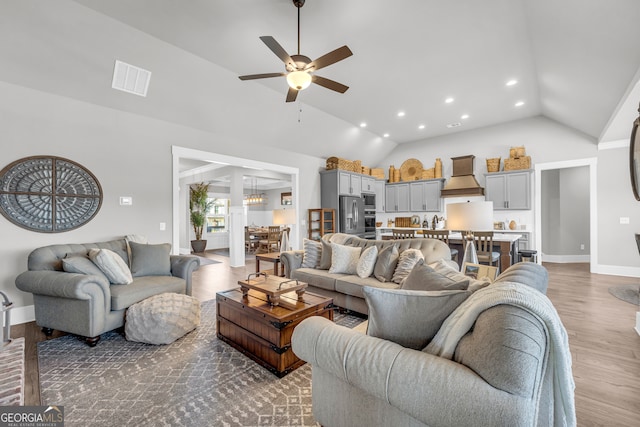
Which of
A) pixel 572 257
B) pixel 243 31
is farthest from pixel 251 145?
pixel 572 257

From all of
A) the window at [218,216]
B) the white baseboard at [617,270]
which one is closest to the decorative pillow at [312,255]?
the white baseboard at [617,270]

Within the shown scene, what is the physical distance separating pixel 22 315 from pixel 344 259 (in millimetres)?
3814

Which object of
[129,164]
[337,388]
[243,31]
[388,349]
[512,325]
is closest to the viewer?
[512,325]

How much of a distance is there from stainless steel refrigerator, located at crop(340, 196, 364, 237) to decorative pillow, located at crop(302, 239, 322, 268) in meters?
2.89

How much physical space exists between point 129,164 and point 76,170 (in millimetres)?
600

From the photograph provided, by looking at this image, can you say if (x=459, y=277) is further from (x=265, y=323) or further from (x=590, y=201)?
(x=590, y=201)

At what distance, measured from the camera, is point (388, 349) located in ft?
3.88

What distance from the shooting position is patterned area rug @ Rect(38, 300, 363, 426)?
1694mm

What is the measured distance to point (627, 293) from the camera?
4.12 m

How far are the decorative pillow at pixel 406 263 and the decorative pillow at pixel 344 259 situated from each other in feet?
1.87

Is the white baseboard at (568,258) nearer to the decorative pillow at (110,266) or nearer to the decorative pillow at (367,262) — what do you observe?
the decorative pillow at (367,262)

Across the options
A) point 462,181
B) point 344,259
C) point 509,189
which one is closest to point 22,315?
point 344,259

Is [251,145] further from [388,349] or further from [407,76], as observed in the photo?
[388,349]

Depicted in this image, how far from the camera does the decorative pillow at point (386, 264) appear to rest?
124 inches
